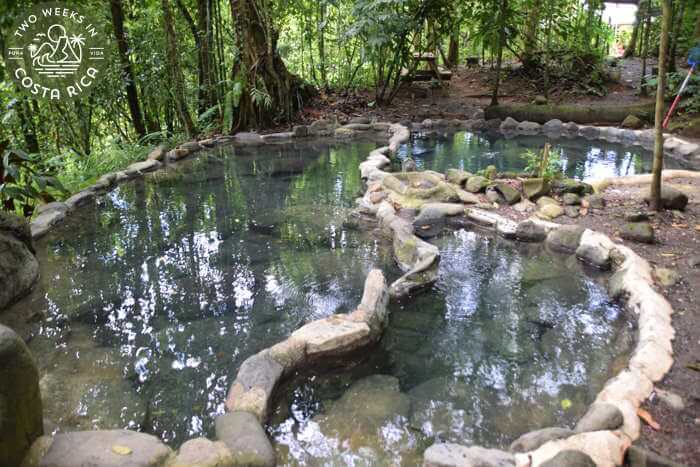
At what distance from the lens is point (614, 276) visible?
4.03 m

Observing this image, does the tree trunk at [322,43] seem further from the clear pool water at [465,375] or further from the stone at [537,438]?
the stone at [537,438]

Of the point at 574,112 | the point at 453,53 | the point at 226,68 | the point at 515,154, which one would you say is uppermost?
the point at 453,53

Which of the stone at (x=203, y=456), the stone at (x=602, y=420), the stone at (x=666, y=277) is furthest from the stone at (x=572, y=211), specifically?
the stone at (x=203, y=456)

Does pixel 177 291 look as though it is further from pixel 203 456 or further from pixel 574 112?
pixel 574 112

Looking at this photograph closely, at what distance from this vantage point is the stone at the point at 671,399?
2.53 meters

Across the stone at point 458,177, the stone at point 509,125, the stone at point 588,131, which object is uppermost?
the stone at point 509,125

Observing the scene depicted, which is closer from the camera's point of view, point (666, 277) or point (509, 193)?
point (666, 277)

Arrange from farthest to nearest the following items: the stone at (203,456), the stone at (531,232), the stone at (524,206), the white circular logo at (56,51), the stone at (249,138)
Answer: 1. the stone at (249,138)
2. the white circular logo at (56,51)
3. the stone at (524,206)
4. the stone at (531,232)
5. the stone at (203,456)

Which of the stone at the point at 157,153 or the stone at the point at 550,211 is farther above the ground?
the stone at the point at 157,153

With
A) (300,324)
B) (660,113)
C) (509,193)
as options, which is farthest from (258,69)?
(300,324)

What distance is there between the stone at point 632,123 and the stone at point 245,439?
389 inches

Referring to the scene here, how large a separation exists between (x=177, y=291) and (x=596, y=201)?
435 cm

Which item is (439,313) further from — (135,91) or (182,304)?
(135,91)

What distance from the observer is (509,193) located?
18.5 feet
